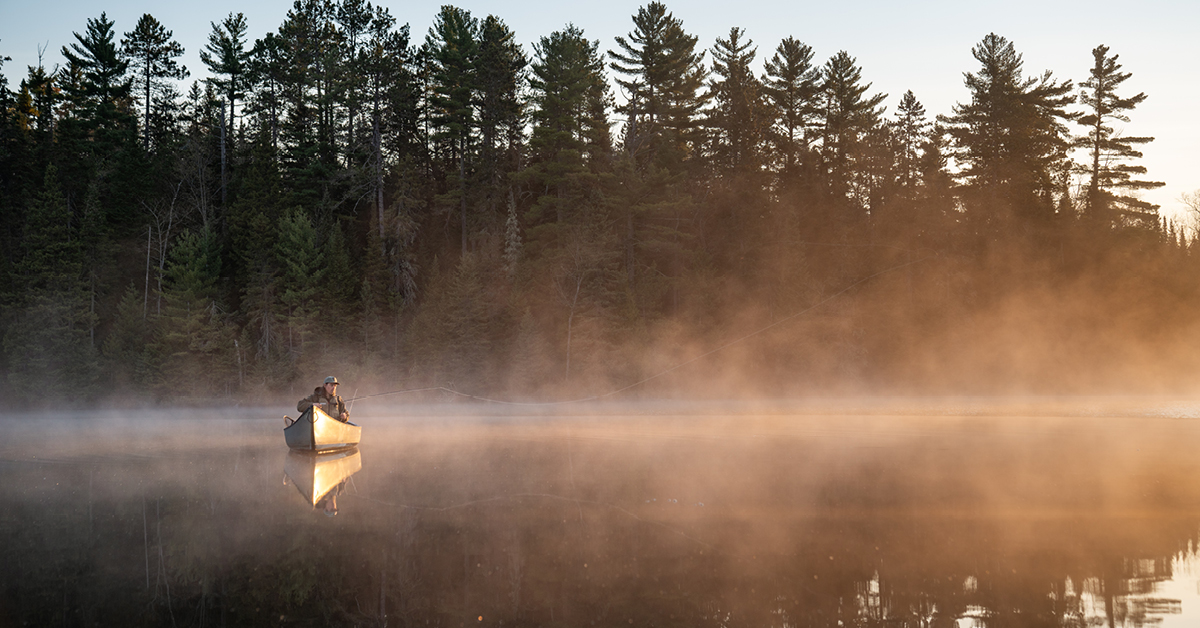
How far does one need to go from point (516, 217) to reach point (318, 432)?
33035 mm

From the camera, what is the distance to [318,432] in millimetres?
25094

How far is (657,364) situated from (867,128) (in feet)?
90.6

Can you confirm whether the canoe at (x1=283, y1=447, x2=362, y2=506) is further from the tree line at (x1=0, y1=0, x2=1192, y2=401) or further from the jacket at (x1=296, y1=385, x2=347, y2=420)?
the tree line at (x1=0, y1=0, x2=1192, y2=401)

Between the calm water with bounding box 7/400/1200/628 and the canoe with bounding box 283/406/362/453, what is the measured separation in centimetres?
55

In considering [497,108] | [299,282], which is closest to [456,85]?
[497,108]

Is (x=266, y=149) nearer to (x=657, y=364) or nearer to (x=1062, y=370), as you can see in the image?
(x=657, y=364)

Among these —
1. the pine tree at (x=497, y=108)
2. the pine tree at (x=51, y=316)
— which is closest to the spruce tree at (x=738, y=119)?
the pine tree at (x=497, y=108)

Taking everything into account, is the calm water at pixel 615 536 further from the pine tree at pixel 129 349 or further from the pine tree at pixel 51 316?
the pine tree at pixel 51 316

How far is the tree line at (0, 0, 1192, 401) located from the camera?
165 feet

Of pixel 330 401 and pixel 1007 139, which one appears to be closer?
pixel 330 401

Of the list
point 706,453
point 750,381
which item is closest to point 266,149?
point 750,381

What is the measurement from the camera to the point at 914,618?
9047 mm

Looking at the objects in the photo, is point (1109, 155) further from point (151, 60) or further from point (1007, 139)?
point (151, 60)

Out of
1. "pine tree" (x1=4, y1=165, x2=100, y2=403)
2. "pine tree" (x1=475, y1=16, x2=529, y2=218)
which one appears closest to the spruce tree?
"pine tree" (x1=475, y1=16, x2=529, y2=218)
